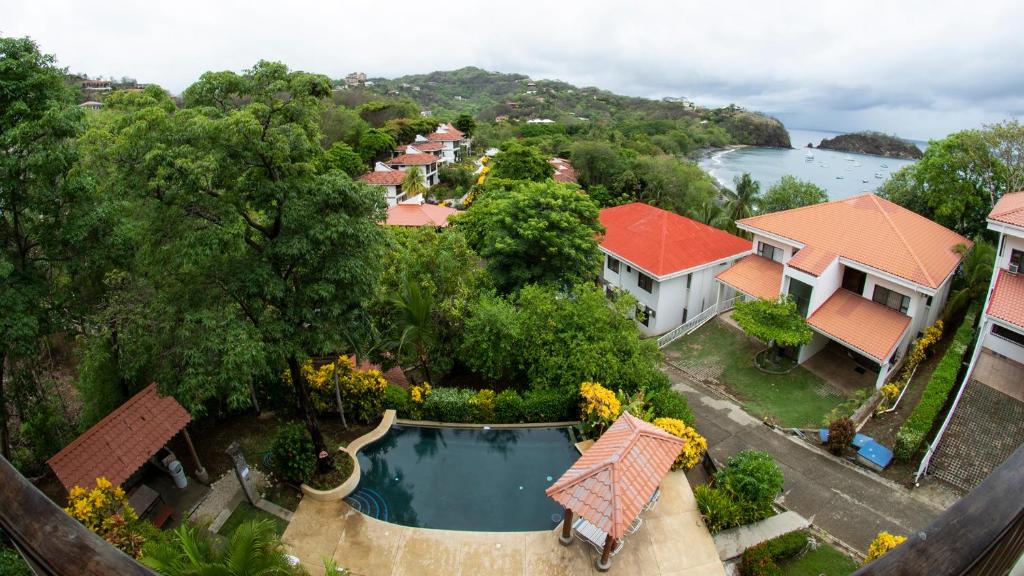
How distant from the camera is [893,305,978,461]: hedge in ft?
49.6

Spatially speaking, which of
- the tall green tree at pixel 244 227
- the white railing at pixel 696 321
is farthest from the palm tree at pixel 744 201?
the tall green tree at pixel 244 227

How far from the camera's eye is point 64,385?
18.5 meters

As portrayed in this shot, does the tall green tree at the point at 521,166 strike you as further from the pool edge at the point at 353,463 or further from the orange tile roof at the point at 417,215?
the pool edge at the point at 353,463

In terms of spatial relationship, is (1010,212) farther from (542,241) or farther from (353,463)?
(353,463)

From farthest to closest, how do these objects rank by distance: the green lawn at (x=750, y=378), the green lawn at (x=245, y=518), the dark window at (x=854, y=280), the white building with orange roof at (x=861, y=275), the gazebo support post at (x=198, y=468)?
the dark window at (x=854, y=280) → the white building with orange roof at (x=861, y=275) → the green lawn at (x=750, y=378) → the gazebo support post at (x=198, y=468) → the green lawn at (x=245, y=518)

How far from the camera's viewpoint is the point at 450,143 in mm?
67312

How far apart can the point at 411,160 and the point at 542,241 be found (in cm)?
3892

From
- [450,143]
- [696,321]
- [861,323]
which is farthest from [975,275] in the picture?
[450,143]

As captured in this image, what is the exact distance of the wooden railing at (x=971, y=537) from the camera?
4.93 ft

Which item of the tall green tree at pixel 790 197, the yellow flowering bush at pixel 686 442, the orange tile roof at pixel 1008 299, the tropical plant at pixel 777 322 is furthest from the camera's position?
the tall green tree at pixel 790 197

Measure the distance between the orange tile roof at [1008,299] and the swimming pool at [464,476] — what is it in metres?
13.9

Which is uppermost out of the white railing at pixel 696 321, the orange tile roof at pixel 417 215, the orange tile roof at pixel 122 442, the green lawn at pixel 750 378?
the orange tile roof at pixel 417 215

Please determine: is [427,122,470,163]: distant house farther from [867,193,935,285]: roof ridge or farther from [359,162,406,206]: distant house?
[867,193,935,285]: roof ridge

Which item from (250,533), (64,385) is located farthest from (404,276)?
(64,385)
